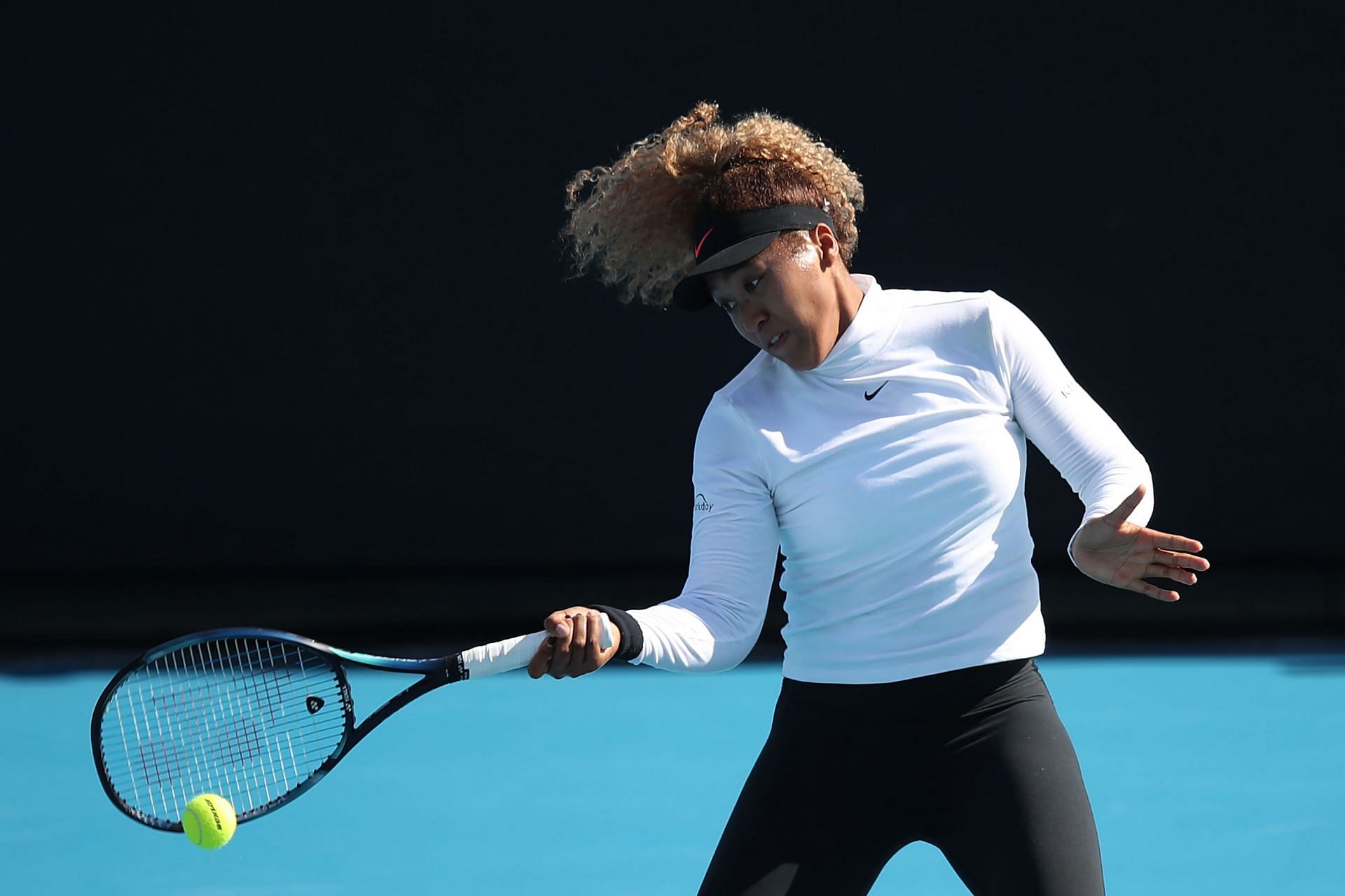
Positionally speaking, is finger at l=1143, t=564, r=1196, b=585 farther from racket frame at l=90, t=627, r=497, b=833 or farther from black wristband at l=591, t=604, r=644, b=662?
racket frame at l=90, t=627, r=497, b=833

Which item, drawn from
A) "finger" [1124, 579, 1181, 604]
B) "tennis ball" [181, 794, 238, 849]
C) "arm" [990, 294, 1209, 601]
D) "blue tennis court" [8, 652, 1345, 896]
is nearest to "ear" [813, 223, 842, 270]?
"arm" [990, 294, 1209, 601]

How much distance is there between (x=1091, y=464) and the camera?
2488 mm

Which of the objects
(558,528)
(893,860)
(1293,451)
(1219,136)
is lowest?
(893,860)

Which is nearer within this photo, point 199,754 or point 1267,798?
point 199,754

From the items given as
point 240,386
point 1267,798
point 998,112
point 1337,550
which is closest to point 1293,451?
point 1337,550

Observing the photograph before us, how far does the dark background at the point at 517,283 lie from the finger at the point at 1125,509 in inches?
181

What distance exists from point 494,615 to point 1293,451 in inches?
140

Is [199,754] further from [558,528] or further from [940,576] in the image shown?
[558,528]

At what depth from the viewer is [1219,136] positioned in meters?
Result: 7.04

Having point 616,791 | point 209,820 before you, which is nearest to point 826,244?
point 209,820

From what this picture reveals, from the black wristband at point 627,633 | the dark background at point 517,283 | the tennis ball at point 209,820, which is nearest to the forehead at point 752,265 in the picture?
the black wristband at point 627,633

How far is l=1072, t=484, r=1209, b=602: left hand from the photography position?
2.38 metres

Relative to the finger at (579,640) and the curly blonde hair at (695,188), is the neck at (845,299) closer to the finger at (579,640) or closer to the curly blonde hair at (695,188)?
the curly blonde hair at (695,188)

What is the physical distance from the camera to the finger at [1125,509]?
2.38m
